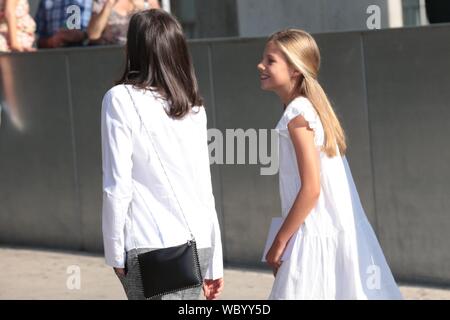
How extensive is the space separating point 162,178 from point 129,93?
0.33 metres

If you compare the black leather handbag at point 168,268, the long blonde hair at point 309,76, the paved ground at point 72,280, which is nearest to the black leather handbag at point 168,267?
the black leather handbag at point 168,268

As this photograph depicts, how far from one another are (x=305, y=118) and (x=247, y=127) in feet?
10.5

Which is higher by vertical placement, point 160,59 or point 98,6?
point 98,6

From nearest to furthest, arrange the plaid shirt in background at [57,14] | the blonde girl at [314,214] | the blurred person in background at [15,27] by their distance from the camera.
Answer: the blonde girl at [314,214] < the blurred person in background at [15,27] < the plaid shirt in background at [57,14]

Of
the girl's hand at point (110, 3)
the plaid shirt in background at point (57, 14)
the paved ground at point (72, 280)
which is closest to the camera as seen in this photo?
the paved ground at point (72, 280)

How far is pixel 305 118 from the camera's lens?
13.4ft

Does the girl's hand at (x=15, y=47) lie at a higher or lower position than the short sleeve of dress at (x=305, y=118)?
higher

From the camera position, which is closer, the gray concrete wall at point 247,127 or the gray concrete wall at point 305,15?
the gray concrete wall at point 247,127

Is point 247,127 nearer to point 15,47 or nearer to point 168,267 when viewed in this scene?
point 15,47

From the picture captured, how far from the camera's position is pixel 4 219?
8.67 meters

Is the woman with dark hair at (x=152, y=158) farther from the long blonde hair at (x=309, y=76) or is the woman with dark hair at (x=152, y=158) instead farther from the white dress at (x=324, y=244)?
the long blonde hair at (x=309, y=76)

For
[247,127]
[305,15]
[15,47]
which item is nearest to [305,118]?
[247,127]

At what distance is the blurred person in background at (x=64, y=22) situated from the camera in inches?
343

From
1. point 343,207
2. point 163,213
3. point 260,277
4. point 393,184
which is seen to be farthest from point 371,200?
point 163,213
